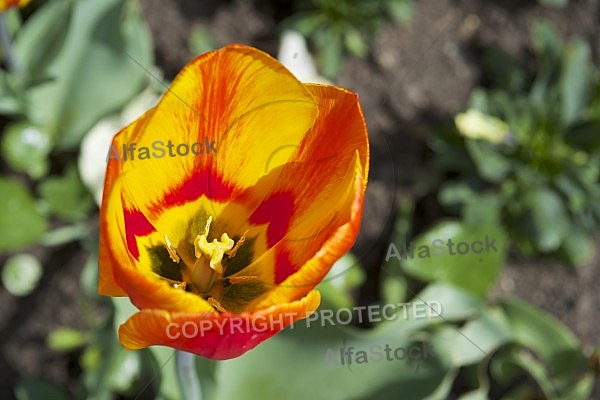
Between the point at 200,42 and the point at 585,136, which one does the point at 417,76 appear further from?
the point at 200,42

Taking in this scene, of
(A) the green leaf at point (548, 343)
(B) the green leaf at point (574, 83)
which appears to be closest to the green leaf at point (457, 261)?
(A) the green leaf at point (548, 343)

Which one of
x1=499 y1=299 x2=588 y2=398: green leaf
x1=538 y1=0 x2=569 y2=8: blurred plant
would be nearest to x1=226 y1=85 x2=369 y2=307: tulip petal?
x1=499 y1=299 x2=588 y2=398: green leaf

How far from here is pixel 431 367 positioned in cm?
134

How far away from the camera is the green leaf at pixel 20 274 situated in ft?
6.01

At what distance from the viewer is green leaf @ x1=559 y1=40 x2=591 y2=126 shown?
190 cm

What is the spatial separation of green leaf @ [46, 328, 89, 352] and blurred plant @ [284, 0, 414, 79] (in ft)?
2.79

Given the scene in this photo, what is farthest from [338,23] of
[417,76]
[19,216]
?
[19,216]

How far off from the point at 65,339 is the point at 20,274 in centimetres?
18

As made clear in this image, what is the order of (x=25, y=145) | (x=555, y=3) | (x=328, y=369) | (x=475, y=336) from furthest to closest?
1. (x=555, y=3)
2. (x=25, y=145)
3. (x=475, y=336)
4. (x=328, y=369)

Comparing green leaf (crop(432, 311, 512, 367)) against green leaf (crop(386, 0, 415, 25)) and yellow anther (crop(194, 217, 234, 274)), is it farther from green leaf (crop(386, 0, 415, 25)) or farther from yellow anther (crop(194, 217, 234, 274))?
green leaf (crop(386, 0, 415, 25))

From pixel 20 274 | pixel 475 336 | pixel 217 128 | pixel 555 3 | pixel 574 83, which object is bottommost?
pixel 20 274

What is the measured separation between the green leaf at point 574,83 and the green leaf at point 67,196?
1105mm

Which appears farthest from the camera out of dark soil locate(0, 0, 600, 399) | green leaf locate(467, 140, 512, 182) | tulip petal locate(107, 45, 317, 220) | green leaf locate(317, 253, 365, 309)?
dark soil locate(0, 0, 600, 399)

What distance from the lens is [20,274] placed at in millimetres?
1839
